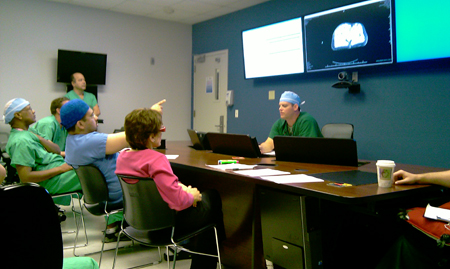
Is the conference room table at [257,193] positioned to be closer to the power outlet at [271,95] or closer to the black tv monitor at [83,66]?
the power outlet at [271,95]

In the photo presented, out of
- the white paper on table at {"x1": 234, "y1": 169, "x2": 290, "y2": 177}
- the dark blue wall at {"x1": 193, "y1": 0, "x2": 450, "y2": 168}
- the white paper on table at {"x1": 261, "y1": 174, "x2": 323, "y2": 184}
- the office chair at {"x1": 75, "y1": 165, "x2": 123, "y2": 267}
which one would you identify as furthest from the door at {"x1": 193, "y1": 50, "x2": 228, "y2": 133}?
the white paper on table at {"x1": 261, "y1": 174, "x2": 323, "y2": 184}

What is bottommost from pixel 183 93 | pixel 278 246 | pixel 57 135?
pixel 278 246

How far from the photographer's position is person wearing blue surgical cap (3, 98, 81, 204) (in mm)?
2951

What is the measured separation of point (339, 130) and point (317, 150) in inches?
63.9

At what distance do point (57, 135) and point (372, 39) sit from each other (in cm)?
350

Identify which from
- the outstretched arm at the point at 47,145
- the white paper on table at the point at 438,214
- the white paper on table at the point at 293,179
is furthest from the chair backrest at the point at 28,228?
the outstretched arm at the point at 47,145

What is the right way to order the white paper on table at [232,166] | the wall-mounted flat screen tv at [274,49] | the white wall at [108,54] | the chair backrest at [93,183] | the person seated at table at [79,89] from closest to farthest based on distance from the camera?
the white paper on table at [232,166], the chair backrest at [93,183], the wall-mounted flat screen tv at [274,49], the white wall at [108,54], the person seated at table at [79,89]

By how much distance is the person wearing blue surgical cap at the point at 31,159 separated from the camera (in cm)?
295

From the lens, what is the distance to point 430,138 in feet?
12.7

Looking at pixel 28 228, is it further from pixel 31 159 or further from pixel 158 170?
pixel 31 159

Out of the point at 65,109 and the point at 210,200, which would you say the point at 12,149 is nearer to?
the point at 65,109

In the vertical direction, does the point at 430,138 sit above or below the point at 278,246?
above

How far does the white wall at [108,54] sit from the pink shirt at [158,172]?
3.59 m

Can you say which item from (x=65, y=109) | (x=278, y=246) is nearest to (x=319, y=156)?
(x=278, y=246)
